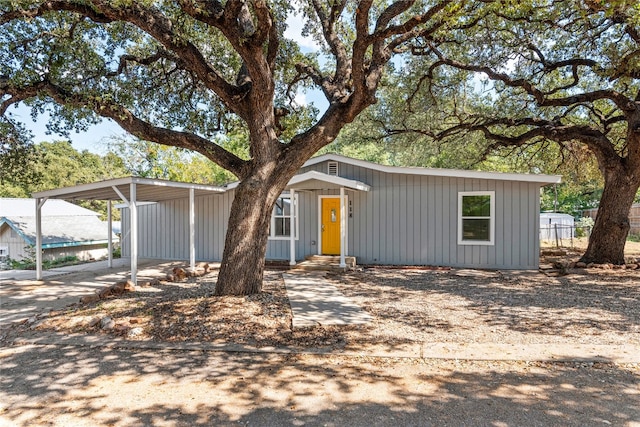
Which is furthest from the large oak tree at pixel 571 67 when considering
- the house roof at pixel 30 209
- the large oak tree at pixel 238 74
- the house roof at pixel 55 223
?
the house roof at pixel 30 209

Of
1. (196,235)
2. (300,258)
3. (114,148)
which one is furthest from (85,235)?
(300,258)

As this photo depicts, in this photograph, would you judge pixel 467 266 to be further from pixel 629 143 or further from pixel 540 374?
pixel 540 374

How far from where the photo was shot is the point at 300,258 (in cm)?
1184

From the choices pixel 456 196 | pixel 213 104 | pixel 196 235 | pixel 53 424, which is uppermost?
pixel 213 104

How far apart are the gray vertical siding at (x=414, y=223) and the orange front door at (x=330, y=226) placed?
25cm

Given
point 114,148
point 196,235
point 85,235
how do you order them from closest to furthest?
1. point 196,235
2. point 85,235
3. point 114,148

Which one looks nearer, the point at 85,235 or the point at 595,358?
the point at 595,358

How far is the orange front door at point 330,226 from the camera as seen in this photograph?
454 inches

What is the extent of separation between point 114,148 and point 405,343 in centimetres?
2538

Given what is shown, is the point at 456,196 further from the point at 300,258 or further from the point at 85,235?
the point at 85,235

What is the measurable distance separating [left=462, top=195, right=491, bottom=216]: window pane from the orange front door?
12.2 ft

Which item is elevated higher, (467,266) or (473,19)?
(473,19)

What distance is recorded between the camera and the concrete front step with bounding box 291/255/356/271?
10000 mm

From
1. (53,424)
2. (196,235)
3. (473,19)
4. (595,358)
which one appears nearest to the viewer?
(53,424)
